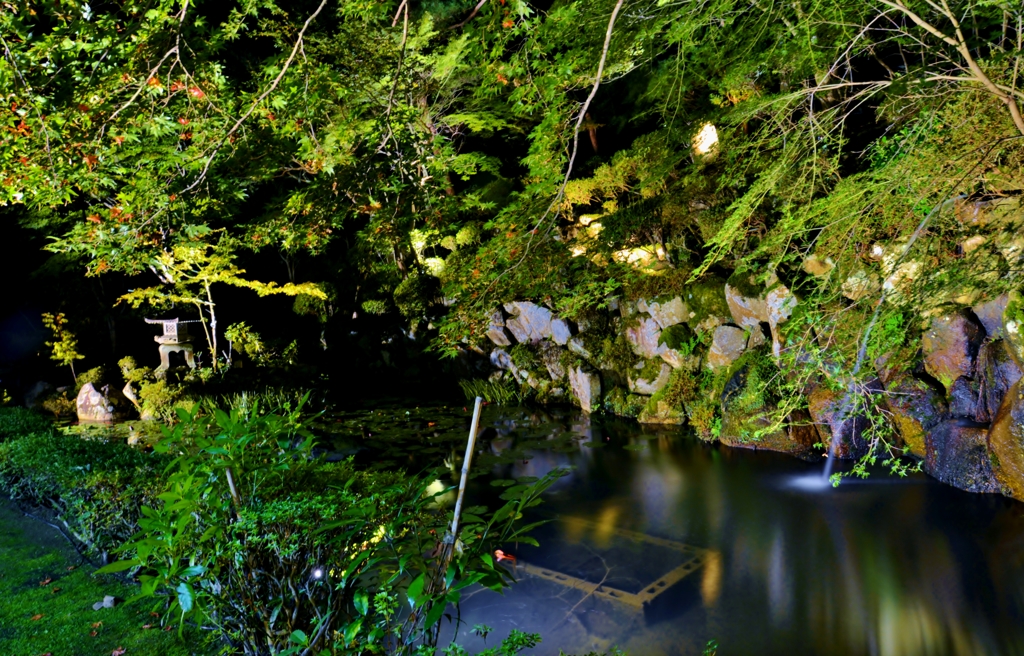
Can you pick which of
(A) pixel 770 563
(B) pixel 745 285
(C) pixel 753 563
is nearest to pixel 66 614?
(C) pixel 753 563

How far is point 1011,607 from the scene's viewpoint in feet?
15.0

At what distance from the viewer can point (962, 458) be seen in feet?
22.1

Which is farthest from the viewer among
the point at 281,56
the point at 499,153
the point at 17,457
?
the point at 499,153

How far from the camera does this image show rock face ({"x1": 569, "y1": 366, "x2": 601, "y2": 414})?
11070 mm

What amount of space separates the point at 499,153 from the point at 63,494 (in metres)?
11.8

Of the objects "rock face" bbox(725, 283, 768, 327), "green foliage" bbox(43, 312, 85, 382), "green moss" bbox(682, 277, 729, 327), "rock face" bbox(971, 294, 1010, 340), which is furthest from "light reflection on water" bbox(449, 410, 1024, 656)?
"green foliage" bbox(43, 312, 85, 382)

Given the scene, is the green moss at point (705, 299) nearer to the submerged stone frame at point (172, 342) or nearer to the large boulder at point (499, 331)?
the large boulder at point (499, 331)

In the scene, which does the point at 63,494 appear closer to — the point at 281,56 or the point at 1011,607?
the point at 281,56

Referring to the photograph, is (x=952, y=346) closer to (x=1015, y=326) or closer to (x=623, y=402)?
(x=1015, y=326)

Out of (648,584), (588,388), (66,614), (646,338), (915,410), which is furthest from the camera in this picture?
(588,388)

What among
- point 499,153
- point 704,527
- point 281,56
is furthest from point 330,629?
point 499,153

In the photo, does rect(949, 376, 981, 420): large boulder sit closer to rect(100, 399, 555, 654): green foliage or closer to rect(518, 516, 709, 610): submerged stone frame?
rect(518, 516, 709, 610): submerged stone frame

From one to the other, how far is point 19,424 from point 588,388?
8056mm

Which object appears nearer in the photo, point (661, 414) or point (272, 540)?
point (272, 540)
